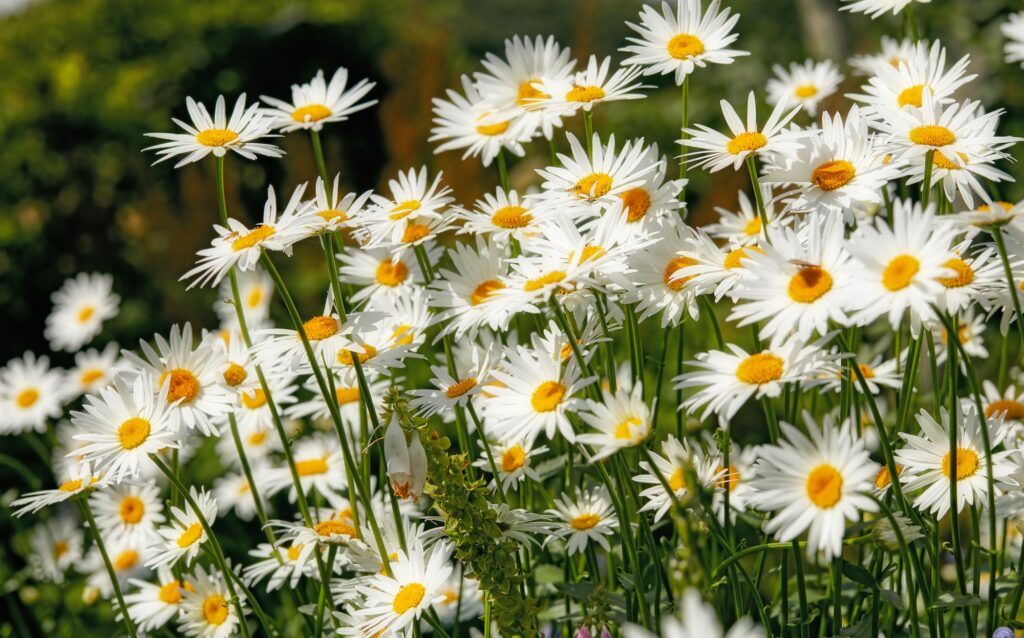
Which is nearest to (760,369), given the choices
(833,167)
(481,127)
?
(833,167)

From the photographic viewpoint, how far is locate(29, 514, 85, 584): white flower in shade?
2617 millimetres

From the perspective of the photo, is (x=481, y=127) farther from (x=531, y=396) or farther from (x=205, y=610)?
(x=205, y=610)

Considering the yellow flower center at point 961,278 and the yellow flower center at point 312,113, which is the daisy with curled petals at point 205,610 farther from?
the yellow flower center at point 961,278

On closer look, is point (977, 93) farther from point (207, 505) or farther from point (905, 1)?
point (207, 505)

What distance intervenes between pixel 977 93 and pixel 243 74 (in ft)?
15.8

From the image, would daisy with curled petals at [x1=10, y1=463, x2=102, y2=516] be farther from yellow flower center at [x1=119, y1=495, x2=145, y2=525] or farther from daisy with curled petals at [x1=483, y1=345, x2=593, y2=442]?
daisy with curled petals at [x1=483, y1=345, x2=593, y2=442]

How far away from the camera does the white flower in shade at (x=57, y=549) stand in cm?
262

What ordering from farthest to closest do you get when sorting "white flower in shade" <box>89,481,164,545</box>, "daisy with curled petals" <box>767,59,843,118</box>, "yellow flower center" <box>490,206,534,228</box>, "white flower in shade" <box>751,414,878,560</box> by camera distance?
"daisy with curled petals" <box>767,59,843,118</box> < "white flower in shade" <box>89,481,164,545</box> < "yellow flower center" <box>490,206,534,228</box> < "white flower in shade" <box>751,414,878,560</box>

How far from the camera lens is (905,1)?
Answer: 5.81 feet

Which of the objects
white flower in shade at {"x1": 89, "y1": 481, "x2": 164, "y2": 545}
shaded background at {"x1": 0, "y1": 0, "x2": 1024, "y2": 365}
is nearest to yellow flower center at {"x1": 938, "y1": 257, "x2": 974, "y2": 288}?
white flower in shade at {"x1": 89, "y1": 481, "x2": 164, "y2": 545}

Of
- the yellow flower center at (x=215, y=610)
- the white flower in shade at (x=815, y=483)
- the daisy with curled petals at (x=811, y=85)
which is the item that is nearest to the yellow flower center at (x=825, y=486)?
the white flower in shade at (x=815, y=483)

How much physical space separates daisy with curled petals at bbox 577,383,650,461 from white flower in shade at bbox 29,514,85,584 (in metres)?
1.76

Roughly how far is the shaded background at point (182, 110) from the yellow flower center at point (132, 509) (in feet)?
9.02

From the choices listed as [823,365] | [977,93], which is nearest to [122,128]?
[977,93]
